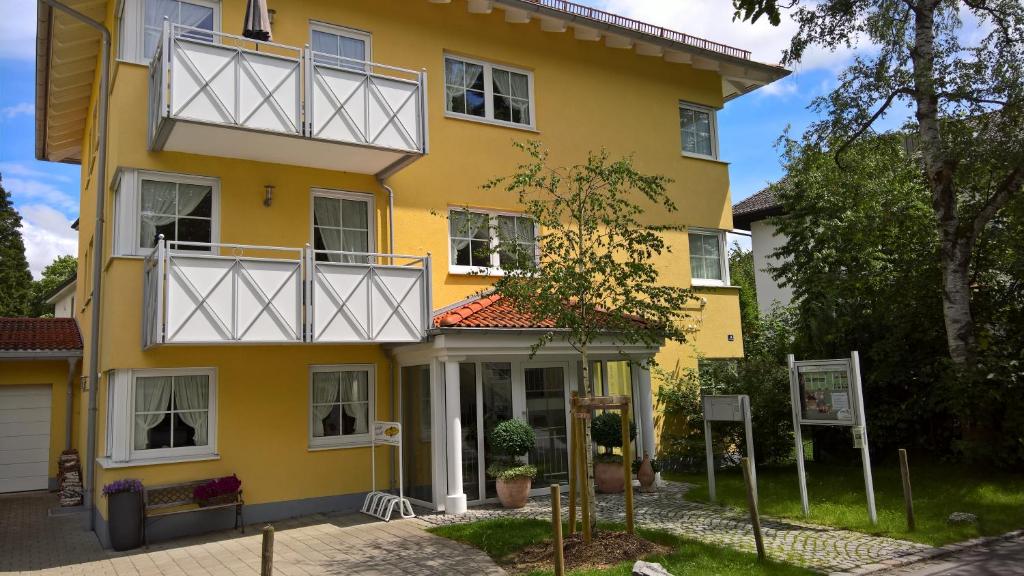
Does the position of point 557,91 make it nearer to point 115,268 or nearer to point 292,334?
point 292,334

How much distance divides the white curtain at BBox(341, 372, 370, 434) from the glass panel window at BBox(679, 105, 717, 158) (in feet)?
31.2

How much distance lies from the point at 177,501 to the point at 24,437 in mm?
9220

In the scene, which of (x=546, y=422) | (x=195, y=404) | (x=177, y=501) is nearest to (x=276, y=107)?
(x=195, y=404)

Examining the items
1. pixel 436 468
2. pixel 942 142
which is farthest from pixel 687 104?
pixel 436 468

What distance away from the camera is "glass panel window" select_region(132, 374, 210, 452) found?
11.1 metres

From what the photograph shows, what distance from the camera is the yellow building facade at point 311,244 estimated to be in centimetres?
1079

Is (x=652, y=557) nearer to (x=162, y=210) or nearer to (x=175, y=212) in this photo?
(x=175, y=212)

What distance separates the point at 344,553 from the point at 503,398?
4.21 m

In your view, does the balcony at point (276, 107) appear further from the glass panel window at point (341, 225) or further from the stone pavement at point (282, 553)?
the stone pavement at point (282, 553)

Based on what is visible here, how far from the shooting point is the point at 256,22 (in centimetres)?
1098

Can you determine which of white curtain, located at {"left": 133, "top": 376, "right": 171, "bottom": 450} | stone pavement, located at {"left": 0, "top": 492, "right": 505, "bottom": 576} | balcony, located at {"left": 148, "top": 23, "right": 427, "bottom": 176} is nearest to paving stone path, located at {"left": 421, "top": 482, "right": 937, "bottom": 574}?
stone pavement, located at {"left": 0, "top": 492, "right": 505, "bottom": 576}

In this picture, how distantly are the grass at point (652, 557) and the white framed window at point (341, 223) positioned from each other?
5.18 meters

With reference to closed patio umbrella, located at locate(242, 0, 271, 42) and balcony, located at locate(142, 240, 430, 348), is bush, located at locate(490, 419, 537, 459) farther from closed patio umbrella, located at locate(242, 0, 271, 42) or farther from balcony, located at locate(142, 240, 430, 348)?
closed patio umbrella, located at locate(242, 0, 271, 42)

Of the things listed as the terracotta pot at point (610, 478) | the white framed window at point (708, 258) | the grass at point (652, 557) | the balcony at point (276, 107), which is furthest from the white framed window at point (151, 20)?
the white framed window at point (708, 258)
